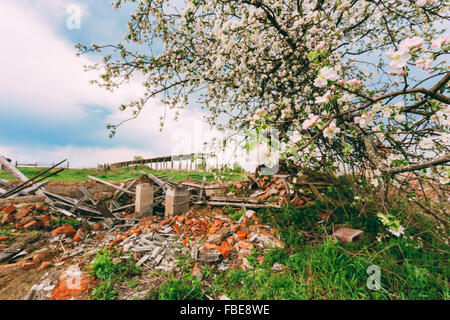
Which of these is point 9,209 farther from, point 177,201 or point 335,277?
point 335,277

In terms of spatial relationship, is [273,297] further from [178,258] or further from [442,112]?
[442,112]

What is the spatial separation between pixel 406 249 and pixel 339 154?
184cm

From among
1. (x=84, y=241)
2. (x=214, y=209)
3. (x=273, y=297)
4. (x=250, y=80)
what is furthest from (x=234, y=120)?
(x=84, y=241)

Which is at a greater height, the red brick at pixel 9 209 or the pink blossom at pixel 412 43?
the pink blossom at pixel 412 43

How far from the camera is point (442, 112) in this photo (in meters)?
2.27

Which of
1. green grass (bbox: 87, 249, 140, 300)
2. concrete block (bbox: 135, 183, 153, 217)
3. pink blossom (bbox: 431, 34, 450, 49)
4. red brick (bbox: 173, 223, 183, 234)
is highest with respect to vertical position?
pink blossom (bbox: 431, 34, 450, 49)

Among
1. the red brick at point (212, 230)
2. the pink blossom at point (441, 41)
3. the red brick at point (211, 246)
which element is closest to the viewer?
the pink blossom at point (441, 41)

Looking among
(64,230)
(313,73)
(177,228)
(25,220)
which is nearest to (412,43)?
(313,73)

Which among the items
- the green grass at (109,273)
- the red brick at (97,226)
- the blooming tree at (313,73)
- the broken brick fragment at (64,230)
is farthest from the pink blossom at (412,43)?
the broken brick fragment at (64,230)

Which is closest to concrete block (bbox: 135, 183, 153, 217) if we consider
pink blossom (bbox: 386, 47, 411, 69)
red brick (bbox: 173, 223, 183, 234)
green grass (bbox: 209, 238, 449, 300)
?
red brick (bbox: 173, 223, 183, 234)

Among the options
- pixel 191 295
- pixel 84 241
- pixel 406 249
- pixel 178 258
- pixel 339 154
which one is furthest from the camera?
pixel 84 241

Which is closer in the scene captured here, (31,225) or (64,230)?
(64,230)

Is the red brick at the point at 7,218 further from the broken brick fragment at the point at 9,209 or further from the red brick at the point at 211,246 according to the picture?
the red brick at the point at 211,246

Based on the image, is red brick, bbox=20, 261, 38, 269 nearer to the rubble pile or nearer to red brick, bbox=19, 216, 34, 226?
the rubble pile
